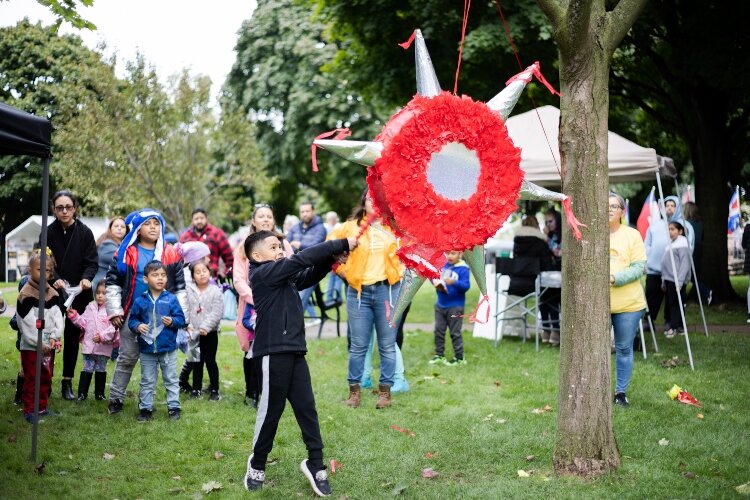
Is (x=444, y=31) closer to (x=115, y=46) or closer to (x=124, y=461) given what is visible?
(x=124, y=461)

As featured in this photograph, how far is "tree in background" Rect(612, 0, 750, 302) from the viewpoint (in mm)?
11406

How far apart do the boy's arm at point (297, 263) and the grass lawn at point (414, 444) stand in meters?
1.21

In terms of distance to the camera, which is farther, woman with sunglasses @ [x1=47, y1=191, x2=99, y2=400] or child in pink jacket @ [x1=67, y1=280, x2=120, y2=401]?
woman with sunglasses @ [x1=47, y1=191, x2=99, y2=400]

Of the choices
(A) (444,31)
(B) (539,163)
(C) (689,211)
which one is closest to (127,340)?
(B) (539,163)

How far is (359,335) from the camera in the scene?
6.39 m

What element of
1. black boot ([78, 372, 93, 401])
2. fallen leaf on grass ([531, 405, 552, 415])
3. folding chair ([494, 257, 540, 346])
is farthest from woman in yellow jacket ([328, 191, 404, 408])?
folding chair ([494, 257, 540, 346])

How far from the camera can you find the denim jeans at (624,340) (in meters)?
6.01

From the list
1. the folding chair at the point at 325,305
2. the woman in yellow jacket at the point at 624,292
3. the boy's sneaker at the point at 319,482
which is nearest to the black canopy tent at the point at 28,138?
the boy's sneaker at the point at 319,482

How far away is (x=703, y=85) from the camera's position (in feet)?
43.5

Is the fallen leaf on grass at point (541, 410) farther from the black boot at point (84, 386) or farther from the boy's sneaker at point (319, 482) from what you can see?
the black boot at point (84, 386)

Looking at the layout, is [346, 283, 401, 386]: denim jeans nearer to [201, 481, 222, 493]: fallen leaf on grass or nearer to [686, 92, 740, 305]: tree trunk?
[201, 481, 222, 493]: fallen leaf on grass

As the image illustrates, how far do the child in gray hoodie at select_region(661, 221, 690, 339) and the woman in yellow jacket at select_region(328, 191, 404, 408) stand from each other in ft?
16.0

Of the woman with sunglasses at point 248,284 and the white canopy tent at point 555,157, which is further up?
the white canopy tent at point 555,157

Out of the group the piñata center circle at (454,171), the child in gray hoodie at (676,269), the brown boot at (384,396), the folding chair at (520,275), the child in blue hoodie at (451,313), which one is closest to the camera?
the piñata center circle at (454,171)
